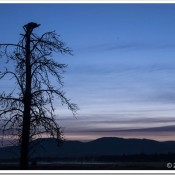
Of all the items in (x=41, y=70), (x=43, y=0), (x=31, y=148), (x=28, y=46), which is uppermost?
(x=43, y=0)

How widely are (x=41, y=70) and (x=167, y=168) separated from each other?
3.96 meters

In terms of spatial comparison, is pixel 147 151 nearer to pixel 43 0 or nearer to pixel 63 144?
pixel 63 144

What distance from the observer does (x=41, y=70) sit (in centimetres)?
978

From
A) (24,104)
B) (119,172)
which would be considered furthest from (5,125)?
(119,172)

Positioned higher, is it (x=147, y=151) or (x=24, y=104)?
(x=24, y=104)

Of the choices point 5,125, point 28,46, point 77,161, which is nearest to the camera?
point 5,125

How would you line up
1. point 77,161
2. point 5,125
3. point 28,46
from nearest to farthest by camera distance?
point 5,125, point 28,46, point 77,161

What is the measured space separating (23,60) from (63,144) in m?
2.33

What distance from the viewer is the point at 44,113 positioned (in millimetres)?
9445

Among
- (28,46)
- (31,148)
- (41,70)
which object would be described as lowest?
(31,148)

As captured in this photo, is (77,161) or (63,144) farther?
(77,161)

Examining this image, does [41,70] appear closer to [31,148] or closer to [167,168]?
[31,148]

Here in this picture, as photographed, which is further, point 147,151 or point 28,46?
Answer: point 147,151

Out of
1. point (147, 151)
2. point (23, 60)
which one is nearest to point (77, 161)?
point (147, 151)
